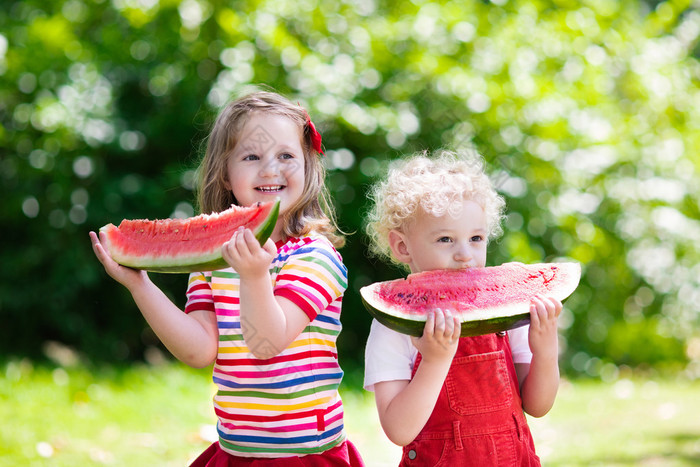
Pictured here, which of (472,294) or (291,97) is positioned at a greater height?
(291,97)

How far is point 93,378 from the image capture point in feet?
17.9

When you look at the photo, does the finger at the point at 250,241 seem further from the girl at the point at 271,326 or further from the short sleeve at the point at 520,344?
the short sleeve at the point at 520,344

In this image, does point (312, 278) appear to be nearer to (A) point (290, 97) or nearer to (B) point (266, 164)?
(B) point (266, 164)

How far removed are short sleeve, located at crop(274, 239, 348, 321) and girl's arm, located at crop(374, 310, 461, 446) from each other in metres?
0.32

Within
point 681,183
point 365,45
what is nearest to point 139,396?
point 365,45

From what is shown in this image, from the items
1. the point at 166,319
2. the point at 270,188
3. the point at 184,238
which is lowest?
the point at 166,319

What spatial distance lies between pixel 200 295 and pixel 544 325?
113 centimetres

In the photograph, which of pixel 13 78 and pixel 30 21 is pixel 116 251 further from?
pixel 30 21

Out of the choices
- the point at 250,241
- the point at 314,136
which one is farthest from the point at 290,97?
the point at 250,241

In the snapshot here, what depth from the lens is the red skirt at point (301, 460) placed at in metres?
2.44

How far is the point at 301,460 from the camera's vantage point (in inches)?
96.5

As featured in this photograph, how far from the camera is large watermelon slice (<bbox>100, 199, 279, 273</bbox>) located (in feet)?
7.48

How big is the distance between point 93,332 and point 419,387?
174 inches

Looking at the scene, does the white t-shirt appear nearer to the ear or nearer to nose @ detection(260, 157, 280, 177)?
the ear
